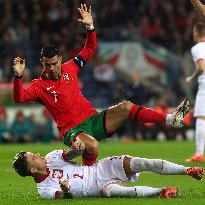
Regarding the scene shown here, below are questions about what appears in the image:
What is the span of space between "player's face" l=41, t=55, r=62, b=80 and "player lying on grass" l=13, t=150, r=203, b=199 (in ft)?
4.98

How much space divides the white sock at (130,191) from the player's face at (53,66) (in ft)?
6.81

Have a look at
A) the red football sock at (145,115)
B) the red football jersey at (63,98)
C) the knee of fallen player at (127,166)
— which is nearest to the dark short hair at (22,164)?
the knee of fallen player at (127,166)

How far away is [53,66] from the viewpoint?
11953mm

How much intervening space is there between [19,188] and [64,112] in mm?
1260

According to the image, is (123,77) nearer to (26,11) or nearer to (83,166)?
(26,11)

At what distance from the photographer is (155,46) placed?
29719 mm

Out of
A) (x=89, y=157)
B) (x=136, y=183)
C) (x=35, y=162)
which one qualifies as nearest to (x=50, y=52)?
(x=89, y=157)

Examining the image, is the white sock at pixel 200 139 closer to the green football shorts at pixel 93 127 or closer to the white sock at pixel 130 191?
the green football shorts at pixel 93 127

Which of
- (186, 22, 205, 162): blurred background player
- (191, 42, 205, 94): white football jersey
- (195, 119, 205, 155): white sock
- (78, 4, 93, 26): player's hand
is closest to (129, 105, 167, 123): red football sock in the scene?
(78, 4, 93, 26): player's hand

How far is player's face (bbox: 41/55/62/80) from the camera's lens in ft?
39.1

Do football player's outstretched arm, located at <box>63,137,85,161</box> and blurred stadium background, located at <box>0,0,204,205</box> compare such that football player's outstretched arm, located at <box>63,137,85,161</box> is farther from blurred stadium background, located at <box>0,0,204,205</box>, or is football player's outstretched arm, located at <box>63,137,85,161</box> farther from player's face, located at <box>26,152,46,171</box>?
blurred stadium background, located at <box>0,0,204,205</box>

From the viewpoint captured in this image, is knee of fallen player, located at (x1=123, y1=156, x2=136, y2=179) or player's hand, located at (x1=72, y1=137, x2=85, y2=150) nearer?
player's hand, located at (x1=72, y1=137, x2=85, y2=150)

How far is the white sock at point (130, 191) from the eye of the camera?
34.5 feet

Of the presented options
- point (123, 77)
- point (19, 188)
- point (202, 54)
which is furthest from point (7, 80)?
point (19, 188)
